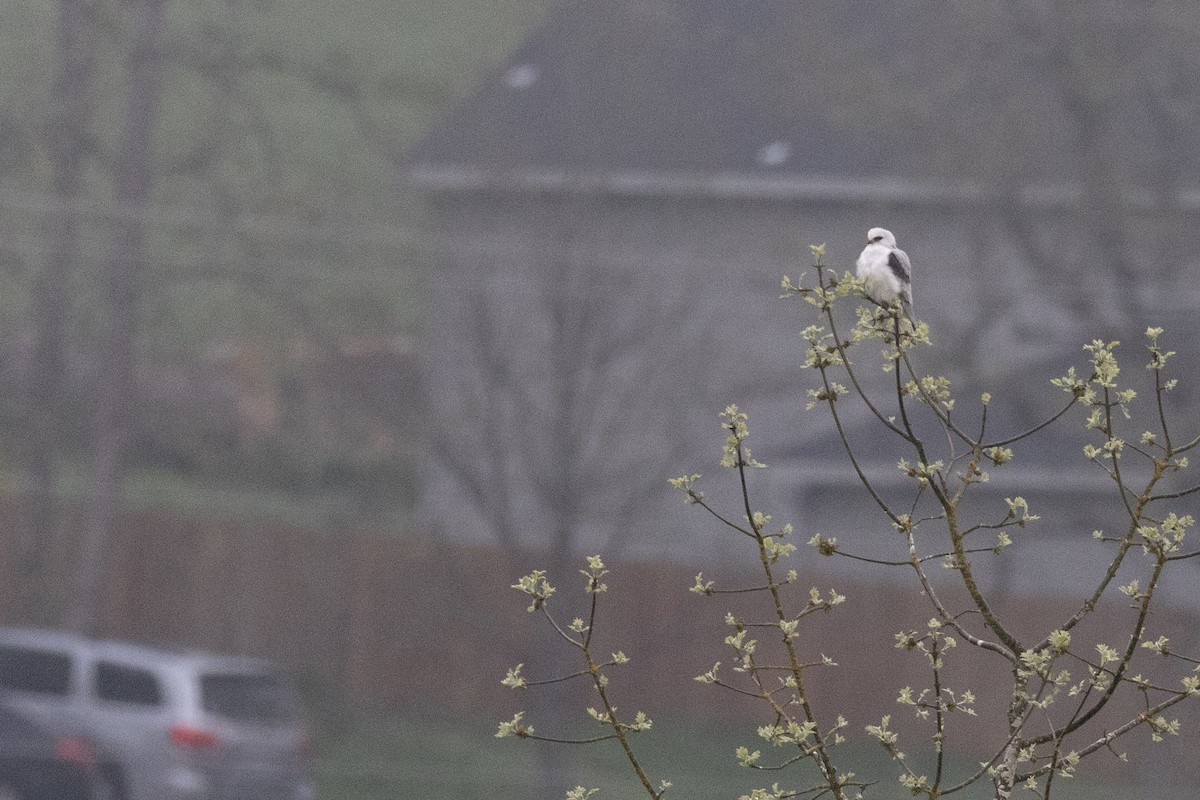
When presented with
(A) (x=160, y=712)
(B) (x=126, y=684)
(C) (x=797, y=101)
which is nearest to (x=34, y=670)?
(B) (x=126, y=684)

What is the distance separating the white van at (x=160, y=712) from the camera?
11.3m

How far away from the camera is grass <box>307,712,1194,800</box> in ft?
39.0

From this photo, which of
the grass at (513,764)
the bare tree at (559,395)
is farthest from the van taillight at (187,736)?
the bare tree at (559,395)

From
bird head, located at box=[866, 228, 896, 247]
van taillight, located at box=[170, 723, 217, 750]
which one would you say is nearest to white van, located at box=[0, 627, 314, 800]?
van taillight, located at box=[170, 723, 217, 750]

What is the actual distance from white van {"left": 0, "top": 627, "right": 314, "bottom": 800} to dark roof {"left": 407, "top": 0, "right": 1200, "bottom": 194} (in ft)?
13.7

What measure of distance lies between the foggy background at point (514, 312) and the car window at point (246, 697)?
3.80 ft

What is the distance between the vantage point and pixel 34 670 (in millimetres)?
11852

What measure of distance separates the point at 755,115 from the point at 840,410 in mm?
2584

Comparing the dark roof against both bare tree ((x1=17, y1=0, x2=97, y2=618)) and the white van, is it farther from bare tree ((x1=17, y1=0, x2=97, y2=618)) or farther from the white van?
the white van

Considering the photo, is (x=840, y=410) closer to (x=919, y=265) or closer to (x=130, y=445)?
(x=919, y=265)

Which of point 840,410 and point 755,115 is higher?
point 755,115

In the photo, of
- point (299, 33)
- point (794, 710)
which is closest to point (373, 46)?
point (299, 33)

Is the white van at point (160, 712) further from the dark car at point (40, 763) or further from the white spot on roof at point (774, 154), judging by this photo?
the white spot on roof at point (774, 154)

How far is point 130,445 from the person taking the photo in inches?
567
